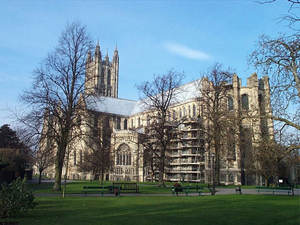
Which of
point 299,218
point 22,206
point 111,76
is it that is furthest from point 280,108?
point 111,76

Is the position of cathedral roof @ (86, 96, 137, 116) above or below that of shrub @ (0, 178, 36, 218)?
above

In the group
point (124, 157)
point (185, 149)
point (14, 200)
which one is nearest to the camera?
point (14, 200)

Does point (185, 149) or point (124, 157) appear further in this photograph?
point (124, 157)

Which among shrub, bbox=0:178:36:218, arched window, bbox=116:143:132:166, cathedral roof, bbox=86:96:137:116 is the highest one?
cathedral roof, bbox=86:96:137:116

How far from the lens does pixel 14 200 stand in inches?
421

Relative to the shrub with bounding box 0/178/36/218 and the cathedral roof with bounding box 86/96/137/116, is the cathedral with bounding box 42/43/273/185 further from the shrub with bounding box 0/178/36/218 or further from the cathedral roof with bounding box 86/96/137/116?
the shrub with bounding box 0/178/36/218

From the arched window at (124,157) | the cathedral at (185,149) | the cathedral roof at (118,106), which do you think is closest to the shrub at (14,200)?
the cathedral at (185,149)

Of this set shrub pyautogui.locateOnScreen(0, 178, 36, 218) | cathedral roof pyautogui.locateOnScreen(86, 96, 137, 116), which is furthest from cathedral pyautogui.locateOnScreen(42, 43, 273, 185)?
shrub pyautogui.locateOnScreen(0, 178, 36, 218)

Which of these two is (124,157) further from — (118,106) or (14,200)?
(14,200)

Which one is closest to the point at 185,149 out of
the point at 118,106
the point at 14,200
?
the point at 118,106

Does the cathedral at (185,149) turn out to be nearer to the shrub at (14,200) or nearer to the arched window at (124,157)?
the arched window at (124,157)

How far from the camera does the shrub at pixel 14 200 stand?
34.7ft

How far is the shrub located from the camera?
10.6 m

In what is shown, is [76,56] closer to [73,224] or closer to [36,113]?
[36,113]
